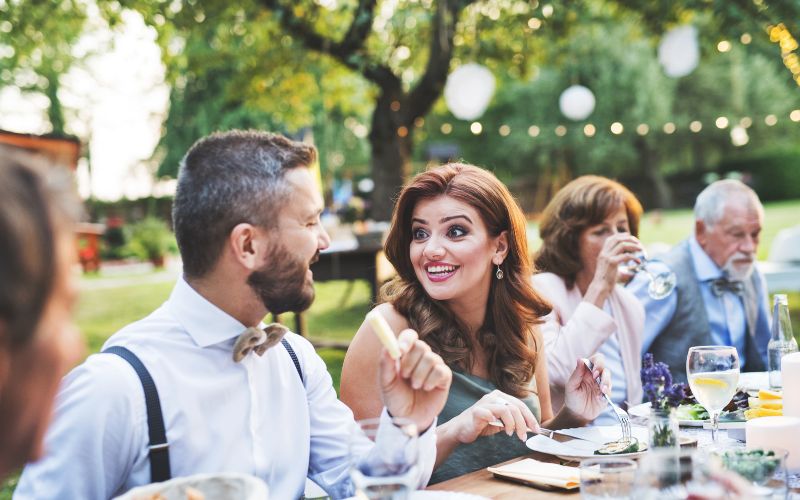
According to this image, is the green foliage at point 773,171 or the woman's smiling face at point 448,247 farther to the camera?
the green foliage at point 773,171

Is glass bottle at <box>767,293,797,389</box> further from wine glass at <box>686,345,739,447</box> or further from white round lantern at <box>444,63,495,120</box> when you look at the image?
white round lantern at <box>444,63,495,120</box>

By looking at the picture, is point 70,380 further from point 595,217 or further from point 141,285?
point 141,285

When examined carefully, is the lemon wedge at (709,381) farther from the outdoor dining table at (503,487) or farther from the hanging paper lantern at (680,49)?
the hanging paper lantern at (680,49)

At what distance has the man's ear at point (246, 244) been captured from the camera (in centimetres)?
186

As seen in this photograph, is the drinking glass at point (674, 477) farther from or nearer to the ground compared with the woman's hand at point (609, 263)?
nearer to the ground

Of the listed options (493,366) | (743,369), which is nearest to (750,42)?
(743,369)

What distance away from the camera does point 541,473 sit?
72.9 inches

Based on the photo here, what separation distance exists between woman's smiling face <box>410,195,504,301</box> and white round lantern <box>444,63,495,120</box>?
540 centimetres

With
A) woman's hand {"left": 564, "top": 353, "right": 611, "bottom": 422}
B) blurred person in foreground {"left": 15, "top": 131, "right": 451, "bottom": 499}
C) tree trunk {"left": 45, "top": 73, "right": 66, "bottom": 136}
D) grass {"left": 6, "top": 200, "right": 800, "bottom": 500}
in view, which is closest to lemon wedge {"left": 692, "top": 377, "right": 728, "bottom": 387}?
woman's hand {"left": 564, "top": 353, "right": 611, "bottom": 422}

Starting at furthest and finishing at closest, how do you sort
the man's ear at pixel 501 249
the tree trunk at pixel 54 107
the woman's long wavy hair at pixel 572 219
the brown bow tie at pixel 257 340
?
the tree trunk at pixel 54 107, the woman's long wavy hair at pixel 572 219, the man's ear at pixel 501 249, the brown bow tie at pixel 257 340

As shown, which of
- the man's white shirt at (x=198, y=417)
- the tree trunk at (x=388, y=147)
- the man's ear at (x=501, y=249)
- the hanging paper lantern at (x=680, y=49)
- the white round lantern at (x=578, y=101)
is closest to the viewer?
the man's white shirt at (x=198, y=417)

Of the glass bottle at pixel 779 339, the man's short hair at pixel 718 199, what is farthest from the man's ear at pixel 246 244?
the man's short hair at pixel 718 199

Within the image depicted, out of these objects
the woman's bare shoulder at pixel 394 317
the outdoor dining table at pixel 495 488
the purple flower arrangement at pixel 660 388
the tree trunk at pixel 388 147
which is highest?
the tree trunk at pixel 388 147

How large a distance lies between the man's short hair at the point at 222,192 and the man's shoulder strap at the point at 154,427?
276 millimetres
